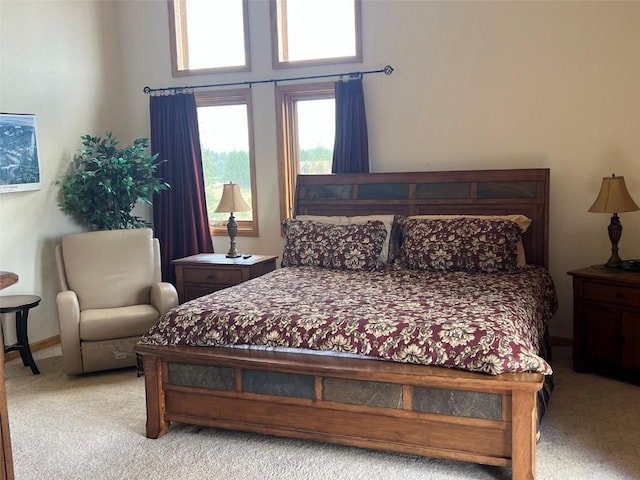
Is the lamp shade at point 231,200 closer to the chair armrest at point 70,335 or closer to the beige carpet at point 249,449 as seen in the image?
the chair armrest at point 70,335

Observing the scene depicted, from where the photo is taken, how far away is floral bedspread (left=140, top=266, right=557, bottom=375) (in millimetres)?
2760

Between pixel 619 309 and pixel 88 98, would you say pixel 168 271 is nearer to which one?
pixel 88 98

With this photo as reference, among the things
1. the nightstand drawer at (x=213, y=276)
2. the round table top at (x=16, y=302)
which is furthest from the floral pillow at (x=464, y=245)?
the round table top at (x=16, y=302)

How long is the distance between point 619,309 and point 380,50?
8.59 feet

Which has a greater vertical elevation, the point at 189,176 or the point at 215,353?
the point at 189,176

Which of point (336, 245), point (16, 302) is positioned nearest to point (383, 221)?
point (336, 245)

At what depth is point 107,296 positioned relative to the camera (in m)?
4.71

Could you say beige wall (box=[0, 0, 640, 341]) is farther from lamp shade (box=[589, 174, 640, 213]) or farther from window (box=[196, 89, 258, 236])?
lamp shade (box=[589, 174, 640, 213])

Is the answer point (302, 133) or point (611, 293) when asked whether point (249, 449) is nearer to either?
point (611, 293)

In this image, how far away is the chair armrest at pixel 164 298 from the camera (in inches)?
179

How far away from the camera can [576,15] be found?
4.45 metres

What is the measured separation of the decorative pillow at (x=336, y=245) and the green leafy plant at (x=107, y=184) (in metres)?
1.46

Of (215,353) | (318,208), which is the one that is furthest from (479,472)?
(318,208)

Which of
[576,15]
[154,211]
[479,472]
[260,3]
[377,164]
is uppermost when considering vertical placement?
[260,3]
